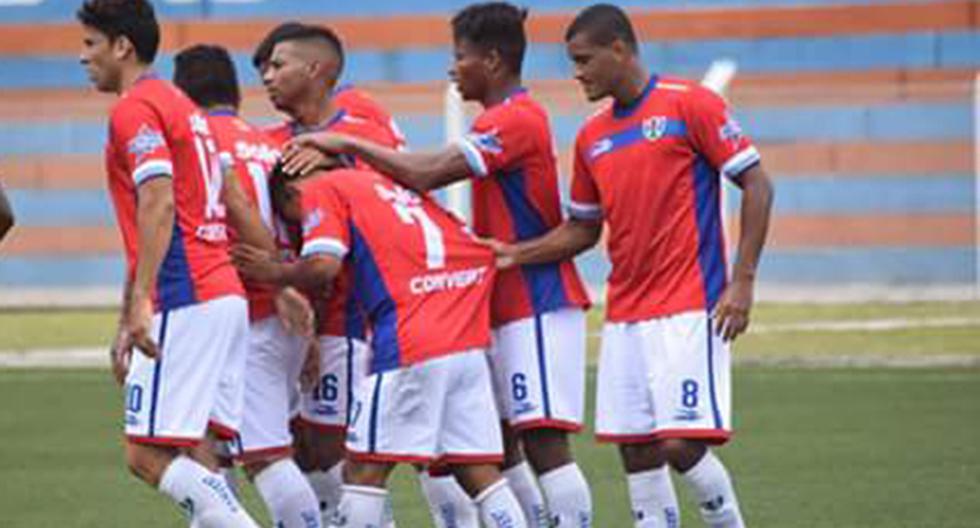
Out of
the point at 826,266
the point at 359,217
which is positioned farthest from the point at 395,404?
the point at 826,266

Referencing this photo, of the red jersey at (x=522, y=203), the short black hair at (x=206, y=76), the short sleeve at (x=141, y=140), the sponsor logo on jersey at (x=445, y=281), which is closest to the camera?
the short sleeve at (x=141, y=140)

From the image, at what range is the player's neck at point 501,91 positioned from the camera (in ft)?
37.1

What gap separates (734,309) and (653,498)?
817 millimetres

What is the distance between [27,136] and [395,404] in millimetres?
22133

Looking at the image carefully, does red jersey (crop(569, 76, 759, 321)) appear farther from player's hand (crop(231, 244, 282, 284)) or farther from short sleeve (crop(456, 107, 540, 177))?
player's hand (crop(231, 244, 282, 284))

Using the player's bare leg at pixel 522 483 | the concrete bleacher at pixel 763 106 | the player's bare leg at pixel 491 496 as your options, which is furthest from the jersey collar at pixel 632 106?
the concrete bleacher at pixel 763 106

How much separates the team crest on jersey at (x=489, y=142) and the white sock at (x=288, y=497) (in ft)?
4.81

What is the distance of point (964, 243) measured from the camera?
2981 cm

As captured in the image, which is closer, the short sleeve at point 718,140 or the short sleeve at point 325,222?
the short sleeve at point 325,222

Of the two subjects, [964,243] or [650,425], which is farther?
[964,243]

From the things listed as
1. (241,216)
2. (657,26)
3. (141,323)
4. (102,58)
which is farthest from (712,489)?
(657,26)

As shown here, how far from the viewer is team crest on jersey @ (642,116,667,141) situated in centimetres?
1096

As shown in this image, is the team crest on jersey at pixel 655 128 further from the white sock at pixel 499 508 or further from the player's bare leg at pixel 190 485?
the player's bare leg at pixel 190 485

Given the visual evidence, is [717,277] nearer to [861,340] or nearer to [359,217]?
[359,217]
